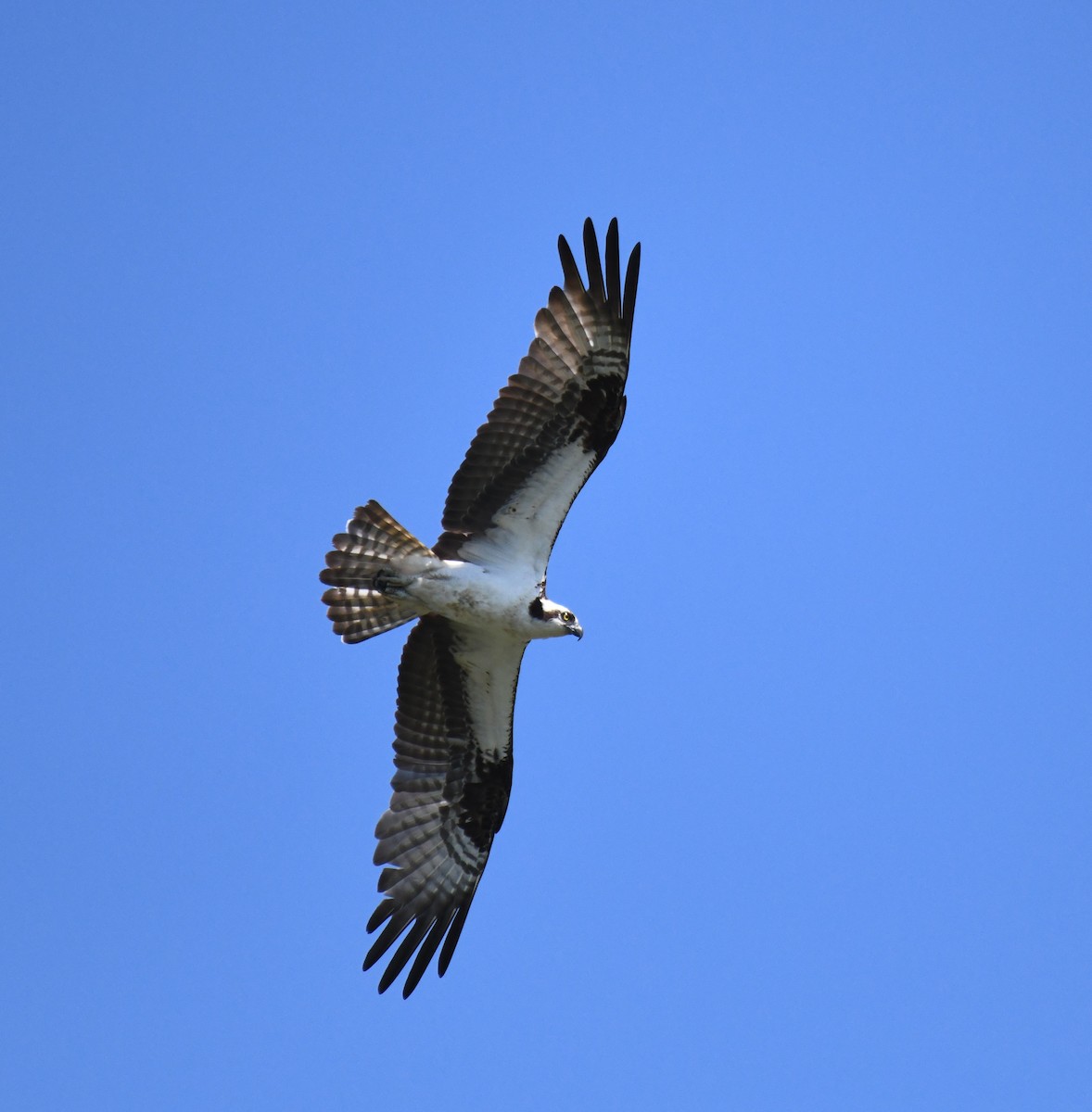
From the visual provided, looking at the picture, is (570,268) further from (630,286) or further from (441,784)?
(441,784)

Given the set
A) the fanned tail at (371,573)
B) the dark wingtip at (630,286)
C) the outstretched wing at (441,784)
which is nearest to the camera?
the dark wingtip at (630,286)

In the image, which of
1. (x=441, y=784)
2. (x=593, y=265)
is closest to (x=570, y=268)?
(x=593, y=265)

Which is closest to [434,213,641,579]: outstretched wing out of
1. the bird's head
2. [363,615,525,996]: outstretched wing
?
the bird's head

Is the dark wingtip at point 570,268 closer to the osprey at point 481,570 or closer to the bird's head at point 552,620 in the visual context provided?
the osprey at point 481,570

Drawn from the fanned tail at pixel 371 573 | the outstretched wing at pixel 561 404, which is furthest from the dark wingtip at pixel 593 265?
the fanned tail at pixel 371 573

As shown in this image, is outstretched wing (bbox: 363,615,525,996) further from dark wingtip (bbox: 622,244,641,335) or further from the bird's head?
dark wingtip (bbox: 622,244,641,335)

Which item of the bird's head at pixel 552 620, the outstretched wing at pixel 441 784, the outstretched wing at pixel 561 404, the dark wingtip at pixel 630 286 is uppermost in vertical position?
the dark wingtip at pixel 630 286
